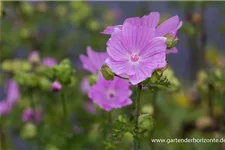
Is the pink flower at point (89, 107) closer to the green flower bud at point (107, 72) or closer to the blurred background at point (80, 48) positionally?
the blurred background at point (80, 48)

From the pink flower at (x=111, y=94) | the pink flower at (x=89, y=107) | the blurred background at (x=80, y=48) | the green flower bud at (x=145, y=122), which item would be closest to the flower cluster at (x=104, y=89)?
the pink flower at (x=111, y=94)

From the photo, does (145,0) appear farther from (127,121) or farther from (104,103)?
(127,121)

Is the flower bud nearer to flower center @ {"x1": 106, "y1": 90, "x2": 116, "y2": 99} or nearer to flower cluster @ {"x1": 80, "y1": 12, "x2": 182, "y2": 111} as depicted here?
flower center @ {"x1": 106, "y1": 90, "x2": 116, "y2": 99}

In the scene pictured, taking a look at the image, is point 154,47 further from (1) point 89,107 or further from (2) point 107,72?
(1) point 89,107

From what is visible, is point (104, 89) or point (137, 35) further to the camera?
point (104, 89)

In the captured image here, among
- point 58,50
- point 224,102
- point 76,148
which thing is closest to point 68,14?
point 58,50

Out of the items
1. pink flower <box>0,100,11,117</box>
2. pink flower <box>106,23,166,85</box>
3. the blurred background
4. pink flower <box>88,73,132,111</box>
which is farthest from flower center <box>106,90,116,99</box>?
pink flower <box>0,100,11,117</box>

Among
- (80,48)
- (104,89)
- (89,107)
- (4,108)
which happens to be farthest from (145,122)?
(80,48)
